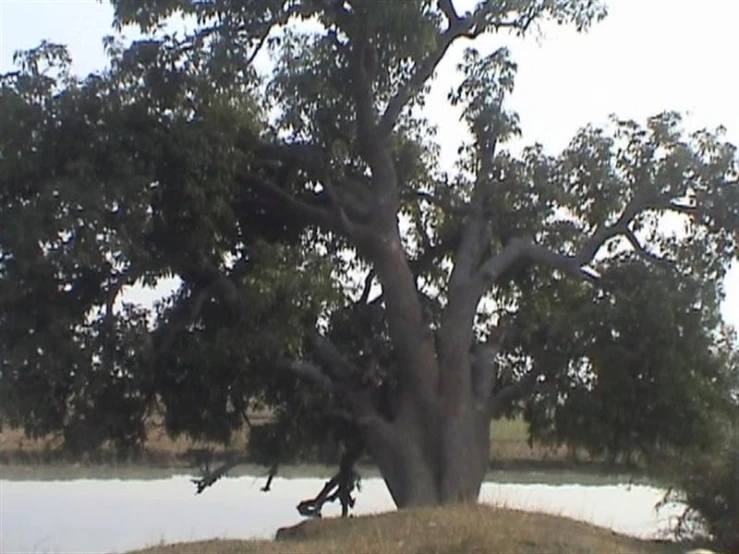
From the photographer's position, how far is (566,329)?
20.5 meters

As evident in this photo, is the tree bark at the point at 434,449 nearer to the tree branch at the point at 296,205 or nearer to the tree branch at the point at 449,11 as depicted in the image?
the tree branch at the point at 296,205

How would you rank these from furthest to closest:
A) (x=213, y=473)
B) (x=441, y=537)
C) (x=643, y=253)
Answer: (x=213, y=473) → (x=643, y=253) → (x=441, y=537)

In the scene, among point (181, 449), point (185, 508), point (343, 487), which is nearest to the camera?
point (343, 487)

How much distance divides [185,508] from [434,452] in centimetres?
1037

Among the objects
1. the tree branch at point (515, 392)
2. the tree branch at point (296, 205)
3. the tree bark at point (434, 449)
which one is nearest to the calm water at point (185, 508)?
the tree bark at point (434, 449)

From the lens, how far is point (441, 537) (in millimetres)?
14250

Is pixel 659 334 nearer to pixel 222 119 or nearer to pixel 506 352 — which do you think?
pixel 506 352

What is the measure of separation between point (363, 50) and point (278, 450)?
652cm

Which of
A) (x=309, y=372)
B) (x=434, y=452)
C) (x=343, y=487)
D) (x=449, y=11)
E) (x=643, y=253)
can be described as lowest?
(x=343, y=487)

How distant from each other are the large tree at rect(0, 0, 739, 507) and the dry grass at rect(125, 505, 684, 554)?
3.61 metres

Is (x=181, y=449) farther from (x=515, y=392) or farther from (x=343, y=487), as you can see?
(x=515, y=392)

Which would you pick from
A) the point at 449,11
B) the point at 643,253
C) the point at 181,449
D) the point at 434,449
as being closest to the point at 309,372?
the point at 434,449

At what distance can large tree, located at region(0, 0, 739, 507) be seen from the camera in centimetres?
1955

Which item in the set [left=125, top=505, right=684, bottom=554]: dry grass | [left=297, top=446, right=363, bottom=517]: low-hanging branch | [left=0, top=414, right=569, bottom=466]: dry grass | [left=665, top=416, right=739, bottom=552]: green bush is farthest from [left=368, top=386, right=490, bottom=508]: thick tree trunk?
[left=0, top=414, right=569, bottom=466]: dry grass
